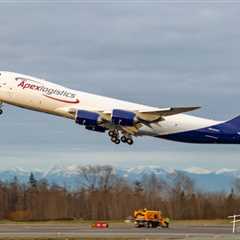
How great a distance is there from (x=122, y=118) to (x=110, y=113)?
1405mm

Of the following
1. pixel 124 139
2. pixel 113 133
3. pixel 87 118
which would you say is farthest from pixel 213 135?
pixel 87 118

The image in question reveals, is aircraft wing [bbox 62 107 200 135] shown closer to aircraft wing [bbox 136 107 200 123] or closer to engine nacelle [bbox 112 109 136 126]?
aircraft wing [bbox 136 107 200 123]

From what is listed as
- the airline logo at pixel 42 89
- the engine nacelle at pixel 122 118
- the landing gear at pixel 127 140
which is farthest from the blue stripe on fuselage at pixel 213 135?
the airline logo at pixel 42 89

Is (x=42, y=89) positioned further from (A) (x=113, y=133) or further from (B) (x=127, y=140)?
(B) (x=127, y=140)

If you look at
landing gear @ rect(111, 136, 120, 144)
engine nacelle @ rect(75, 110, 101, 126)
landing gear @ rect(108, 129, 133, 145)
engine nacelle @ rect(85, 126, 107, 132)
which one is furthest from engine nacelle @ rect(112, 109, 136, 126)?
engine nacelle @ rect(85, 126, 107, 132)

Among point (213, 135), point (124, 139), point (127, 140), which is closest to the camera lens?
point (127, 140)

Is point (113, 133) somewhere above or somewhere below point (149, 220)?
above

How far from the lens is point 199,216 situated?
196 m

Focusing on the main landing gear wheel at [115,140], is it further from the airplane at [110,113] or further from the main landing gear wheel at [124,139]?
the main landing gear wheel at [124,139]

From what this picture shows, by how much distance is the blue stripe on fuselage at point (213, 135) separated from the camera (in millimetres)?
106625

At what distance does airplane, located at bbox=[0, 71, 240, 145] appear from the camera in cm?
9944

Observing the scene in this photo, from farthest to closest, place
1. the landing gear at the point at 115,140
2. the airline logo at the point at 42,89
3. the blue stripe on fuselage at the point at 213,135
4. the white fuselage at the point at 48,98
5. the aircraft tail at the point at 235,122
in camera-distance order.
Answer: the aircraft tail at the point at 235,122 → the blue stripe on fuselage at the point at 213,135 → the landing gear at the point at 115,140 → the airline logo at the point at 42,89 → the white fuselage at the point at 48,98

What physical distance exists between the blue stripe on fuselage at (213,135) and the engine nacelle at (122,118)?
6435 millimetres

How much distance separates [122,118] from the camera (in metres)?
101
